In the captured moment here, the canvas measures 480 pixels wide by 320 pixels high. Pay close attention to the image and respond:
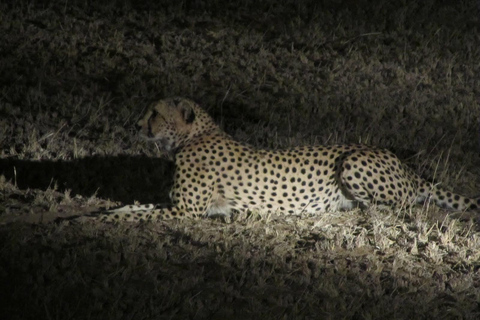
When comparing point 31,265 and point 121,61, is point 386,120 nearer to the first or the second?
point 121,61

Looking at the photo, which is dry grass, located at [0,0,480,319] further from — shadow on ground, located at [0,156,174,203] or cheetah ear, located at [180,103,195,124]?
cheetah ear, located at [180,103,195,124]

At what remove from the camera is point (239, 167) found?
7137mm

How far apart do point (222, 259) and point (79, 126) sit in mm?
3770

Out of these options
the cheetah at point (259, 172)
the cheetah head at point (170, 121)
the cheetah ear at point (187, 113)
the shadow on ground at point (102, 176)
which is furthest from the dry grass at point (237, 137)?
the cheetah ear at point (187, 113)

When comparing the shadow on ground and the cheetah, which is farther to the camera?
the shadow on ground

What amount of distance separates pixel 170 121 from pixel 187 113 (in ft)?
0.52

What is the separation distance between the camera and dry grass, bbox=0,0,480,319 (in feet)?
18.1

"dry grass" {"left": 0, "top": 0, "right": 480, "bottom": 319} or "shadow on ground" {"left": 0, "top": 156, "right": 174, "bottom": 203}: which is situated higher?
"dry grass" {"left": 0, "top": 0, "right": 480, "bottom": 319}

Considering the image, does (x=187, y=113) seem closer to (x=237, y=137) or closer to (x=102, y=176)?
(x=102, y=176)

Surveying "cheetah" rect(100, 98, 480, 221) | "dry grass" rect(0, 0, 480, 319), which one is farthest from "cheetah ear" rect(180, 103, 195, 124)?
"dry grass" rect(0, 0, 480, 319)

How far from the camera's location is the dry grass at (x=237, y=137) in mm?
5531

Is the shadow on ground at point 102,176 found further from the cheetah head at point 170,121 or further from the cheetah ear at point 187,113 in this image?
the cheetah ear at point 187,113

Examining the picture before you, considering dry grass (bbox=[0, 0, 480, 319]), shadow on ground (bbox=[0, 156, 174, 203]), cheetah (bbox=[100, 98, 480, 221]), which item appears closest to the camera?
dry grass (bbox=[0, 0, 480, 319])

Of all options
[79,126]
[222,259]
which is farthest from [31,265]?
[79,126]
